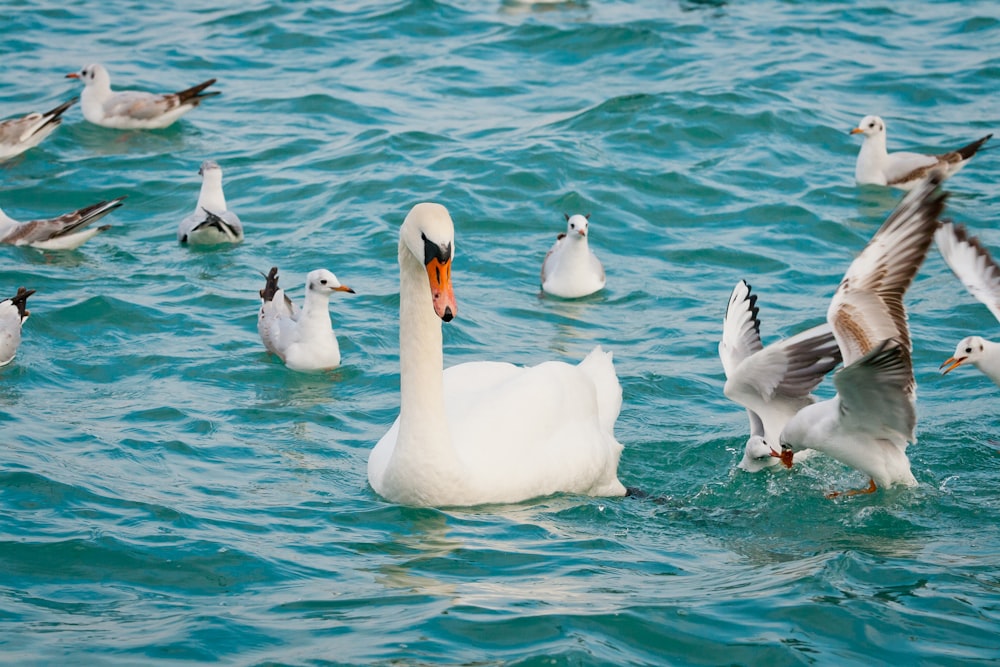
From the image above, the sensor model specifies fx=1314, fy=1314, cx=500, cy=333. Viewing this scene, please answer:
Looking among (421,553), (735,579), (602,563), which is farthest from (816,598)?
(421,553)

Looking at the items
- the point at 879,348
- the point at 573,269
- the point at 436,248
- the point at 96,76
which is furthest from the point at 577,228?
the point at 96,76

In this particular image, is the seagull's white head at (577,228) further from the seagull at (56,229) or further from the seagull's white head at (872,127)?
the seagull at (56,229)

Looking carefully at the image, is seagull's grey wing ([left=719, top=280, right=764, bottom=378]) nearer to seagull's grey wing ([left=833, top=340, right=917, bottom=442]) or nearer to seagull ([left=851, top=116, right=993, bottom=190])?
seagull's grey wing ([left=833, top=340, right=917, bottom=442])

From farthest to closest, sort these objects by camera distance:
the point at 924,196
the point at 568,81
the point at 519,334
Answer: the point at 568,81
the point at 519,334
the point at 924,196

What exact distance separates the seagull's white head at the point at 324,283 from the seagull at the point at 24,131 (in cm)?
549

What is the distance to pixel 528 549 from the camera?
21.2ft

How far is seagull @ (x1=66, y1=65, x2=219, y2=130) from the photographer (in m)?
15.2

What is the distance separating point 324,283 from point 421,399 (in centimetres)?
331

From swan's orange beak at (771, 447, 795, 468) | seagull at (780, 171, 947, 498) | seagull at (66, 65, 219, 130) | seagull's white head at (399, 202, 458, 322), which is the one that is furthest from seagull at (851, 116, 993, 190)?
seagull's white head at (399, 202, 458, 322)

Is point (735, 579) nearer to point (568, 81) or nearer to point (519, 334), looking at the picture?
point (519, 334)

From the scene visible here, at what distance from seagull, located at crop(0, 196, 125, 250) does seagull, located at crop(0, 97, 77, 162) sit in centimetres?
206

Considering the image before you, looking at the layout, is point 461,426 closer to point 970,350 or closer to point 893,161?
point 970,350

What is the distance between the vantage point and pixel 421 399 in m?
7.04

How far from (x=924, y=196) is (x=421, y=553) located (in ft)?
10.3
